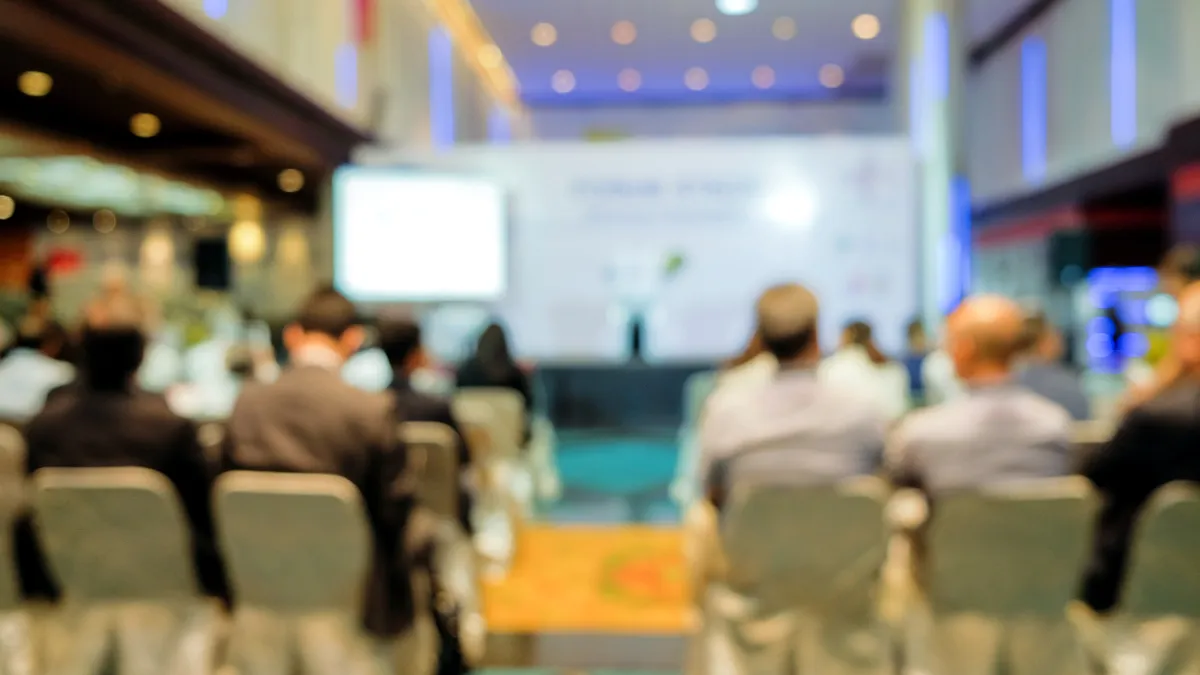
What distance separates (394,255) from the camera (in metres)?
9.01

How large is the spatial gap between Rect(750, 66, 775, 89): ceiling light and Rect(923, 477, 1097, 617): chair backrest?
13.2 metres

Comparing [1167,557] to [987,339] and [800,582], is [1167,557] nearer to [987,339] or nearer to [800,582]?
[987,339]

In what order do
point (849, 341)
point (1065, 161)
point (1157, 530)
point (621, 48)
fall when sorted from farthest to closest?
point (621, 48) → point (1065, 161) → point (849, 341) → point (1157, 530)

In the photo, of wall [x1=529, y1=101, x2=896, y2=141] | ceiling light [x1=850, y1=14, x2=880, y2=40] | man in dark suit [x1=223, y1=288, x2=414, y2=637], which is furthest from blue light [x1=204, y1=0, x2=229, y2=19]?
wall [x1=529, y1=101, x2=896, y2=141]

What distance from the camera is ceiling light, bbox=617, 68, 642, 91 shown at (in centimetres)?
1490

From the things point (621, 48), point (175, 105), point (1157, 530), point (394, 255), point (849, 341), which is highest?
point (621, 48)

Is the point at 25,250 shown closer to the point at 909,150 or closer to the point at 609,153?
the point at 609,153

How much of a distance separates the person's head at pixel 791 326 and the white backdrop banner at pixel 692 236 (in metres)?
6.63

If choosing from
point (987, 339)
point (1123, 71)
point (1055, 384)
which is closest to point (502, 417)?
point (1055, 384)

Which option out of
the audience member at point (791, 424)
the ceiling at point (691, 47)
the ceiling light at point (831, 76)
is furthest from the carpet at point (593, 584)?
the ceiling light at point (831, 76)

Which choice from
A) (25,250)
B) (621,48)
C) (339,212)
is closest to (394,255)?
(339,212)

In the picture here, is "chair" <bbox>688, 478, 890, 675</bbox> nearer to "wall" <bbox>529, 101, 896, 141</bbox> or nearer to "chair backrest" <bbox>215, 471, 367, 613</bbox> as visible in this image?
"chair backrest" <bbox>215, 471, 367, 613</bbox>

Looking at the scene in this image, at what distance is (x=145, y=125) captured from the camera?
24.9ft

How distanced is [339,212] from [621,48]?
6012 millimetres
